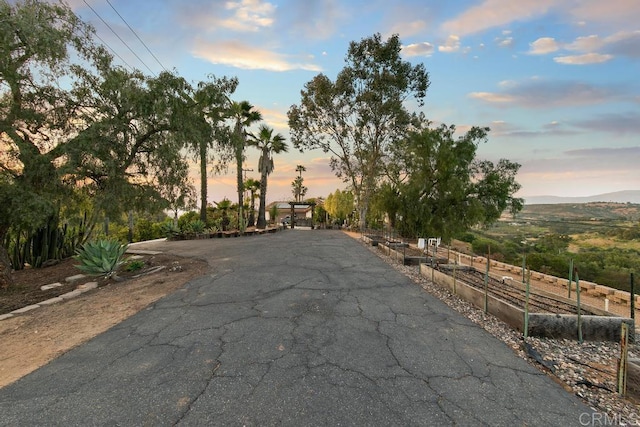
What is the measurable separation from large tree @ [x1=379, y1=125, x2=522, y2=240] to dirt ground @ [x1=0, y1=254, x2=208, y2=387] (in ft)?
50.0

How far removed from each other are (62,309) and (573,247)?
45.4 meters

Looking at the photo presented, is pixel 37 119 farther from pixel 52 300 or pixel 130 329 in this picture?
pixel 130 329

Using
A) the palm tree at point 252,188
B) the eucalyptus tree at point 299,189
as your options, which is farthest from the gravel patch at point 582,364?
the eucalyptus tree at point 299,189

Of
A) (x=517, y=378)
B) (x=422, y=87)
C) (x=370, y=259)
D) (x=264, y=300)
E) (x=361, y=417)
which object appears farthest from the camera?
(x=422, y=87)

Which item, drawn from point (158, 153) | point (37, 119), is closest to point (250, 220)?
point (158, 153)

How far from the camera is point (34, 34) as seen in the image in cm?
595

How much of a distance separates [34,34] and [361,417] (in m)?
9.16

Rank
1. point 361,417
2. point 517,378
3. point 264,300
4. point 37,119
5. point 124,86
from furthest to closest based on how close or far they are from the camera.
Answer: point 124,86 < point 37,119 < point 264,300 < point 517,378 < point 361,417

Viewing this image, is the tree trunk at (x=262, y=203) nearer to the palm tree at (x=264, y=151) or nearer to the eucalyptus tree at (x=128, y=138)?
the palm tree at (x=264, y=151)

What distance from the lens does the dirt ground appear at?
3.67 m

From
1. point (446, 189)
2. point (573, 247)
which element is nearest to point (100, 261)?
point (446, 189)

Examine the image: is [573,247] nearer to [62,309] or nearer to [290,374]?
[290,374]

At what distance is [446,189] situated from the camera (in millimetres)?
18859

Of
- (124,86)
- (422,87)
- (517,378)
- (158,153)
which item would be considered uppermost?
(422,87)
